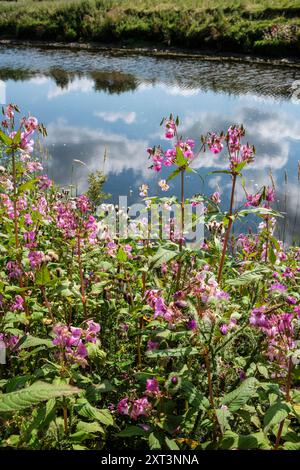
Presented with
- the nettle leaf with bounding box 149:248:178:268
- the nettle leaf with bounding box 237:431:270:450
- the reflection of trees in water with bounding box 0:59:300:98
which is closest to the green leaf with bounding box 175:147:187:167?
the nettle leaf with bounding box 149:248:178:268

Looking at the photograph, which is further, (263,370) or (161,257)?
(161,257)

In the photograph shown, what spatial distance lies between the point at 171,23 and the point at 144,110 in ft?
42.3

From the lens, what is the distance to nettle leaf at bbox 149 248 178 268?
1.94 meters

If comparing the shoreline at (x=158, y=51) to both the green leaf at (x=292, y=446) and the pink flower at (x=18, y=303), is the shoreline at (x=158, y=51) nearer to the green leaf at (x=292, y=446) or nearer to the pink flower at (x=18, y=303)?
the pink flower at (x=18, y=303)

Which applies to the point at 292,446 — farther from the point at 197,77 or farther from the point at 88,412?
the point at 197,77

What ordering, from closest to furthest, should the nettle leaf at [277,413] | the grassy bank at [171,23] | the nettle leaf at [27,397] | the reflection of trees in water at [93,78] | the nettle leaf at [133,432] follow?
the nettle leaf at [27,397] → the nettle leaf at [277,413] → the nettle leaf at [133,432] → the reflection of trees in water at [93,78] → the grassy bank at [171,23]

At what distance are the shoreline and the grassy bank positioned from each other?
380 mm

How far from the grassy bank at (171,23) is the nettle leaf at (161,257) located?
2004 cm

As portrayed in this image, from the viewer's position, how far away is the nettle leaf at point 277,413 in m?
1.54

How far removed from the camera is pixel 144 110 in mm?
13375

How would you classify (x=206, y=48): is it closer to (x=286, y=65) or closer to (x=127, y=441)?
(x=286, y=65)

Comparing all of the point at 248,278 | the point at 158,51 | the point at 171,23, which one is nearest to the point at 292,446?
the point at 248,278

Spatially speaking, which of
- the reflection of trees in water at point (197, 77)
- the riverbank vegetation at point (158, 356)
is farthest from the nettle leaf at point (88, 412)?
the reflection of trees in water at point (197, 77)

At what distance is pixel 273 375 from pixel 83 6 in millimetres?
30430
